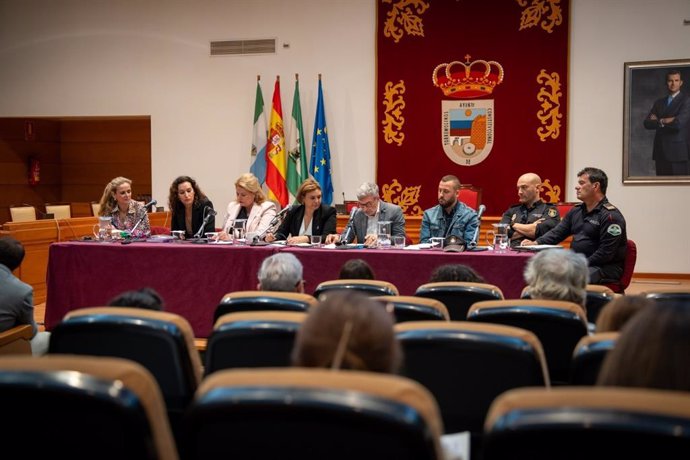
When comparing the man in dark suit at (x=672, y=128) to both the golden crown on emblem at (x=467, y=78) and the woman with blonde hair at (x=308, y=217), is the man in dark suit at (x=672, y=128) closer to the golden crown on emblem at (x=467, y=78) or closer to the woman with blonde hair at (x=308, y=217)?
the golden crown on emblem at (x=467, y=78)

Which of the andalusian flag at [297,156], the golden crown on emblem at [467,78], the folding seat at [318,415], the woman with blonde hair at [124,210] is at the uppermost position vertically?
the golden crown on emblem at [467,78]

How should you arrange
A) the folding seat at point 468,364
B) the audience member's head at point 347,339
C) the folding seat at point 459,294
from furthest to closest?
1. the folding seat at point 459,294
2. the folding seat at point 468,364
3. the audience member's head at point 347,339

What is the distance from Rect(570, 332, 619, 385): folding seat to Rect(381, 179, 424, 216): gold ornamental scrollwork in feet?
22.8

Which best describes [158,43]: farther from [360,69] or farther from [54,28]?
[360,69]

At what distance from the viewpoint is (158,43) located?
30.6 feet

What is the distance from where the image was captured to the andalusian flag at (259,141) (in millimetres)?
8859

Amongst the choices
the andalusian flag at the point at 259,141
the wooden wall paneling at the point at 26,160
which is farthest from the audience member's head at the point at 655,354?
the wooden wall paneling at the point at 26,160

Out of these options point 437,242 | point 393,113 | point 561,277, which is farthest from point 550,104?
point 561,277

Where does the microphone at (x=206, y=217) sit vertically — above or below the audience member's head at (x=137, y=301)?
above

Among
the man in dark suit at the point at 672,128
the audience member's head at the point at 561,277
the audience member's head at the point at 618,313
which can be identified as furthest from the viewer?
the man in dark suit at the point at 672,128

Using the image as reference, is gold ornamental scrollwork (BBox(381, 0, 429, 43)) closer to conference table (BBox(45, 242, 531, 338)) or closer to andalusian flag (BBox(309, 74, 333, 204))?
andalusian flag (BBox(309, 74, 333, 204))

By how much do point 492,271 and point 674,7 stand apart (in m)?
4.80

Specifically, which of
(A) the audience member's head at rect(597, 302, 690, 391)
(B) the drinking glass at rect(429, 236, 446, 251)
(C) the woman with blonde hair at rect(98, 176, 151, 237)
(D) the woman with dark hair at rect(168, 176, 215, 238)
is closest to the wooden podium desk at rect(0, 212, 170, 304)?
(C) the woman with blonde hair at rect(98, 176, 151, 237)

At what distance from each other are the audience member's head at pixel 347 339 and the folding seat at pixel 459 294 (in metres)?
1.56
